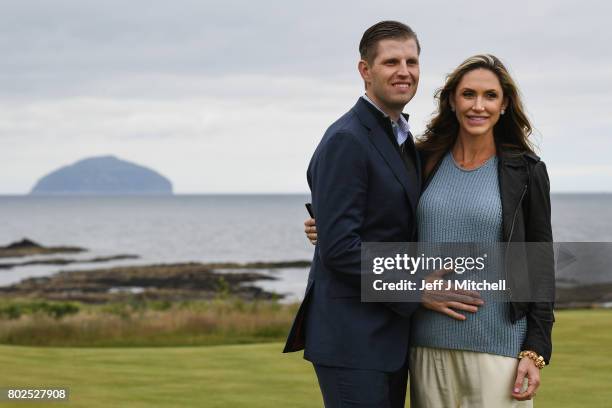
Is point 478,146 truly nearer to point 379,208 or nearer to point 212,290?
point 379,208

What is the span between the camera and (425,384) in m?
3.57

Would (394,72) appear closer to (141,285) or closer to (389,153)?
(389,153)

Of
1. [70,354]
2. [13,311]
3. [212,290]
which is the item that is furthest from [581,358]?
[212,290]

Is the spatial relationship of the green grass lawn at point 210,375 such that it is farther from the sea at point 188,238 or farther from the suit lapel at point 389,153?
the sea at point 188,238

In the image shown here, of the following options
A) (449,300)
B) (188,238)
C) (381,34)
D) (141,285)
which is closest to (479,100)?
(381,34)

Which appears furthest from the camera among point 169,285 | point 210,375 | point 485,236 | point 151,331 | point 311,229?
point 169,285

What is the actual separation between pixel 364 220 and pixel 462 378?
30.3 inches

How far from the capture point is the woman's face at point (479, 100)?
3541mm

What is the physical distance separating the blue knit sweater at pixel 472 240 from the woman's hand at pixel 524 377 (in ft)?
0.20

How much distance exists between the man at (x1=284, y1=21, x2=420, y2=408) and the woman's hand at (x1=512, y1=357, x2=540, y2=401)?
45cm

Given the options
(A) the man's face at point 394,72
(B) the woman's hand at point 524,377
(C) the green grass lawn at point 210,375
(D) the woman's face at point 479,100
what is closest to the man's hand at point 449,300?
(B) the woman's hand at point 524,377

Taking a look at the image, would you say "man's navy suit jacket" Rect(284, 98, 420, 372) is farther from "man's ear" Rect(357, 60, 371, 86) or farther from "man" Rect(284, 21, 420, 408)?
"man's ear" Rect(357, 60, 371, 86)

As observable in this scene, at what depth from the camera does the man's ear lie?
3.62 m

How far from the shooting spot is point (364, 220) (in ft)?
11.2
